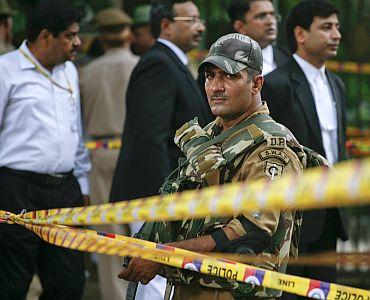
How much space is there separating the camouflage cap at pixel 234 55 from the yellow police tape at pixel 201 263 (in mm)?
775

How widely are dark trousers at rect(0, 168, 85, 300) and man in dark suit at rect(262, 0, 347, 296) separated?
1.31m

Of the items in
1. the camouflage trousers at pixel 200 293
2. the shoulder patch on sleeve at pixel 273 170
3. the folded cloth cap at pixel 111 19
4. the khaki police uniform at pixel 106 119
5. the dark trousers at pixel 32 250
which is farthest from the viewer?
the folded cloth cap at pixel 111 19

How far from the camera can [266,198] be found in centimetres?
→ 344

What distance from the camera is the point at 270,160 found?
4.79 meters

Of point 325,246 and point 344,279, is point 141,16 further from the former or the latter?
point 325,246

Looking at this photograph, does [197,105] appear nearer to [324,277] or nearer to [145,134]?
[145,134]

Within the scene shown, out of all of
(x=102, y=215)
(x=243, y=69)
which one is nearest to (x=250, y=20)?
(x=243, y=69)

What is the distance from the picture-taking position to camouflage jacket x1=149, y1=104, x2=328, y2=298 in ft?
15.8

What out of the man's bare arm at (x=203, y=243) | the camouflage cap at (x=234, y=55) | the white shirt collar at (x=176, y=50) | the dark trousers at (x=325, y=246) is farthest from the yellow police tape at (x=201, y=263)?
the white shirt collar at (x=176, y=50)

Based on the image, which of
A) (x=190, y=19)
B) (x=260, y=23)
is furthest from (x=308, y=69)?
(x=260, y=23)

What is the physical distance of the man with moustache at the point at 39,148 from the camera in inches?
274

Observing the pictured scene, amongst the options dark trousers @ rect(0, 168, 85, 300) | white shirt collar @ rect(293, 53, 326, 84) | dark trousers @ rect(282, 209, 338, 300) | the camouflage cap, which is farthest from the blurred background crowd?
the camouflage cap

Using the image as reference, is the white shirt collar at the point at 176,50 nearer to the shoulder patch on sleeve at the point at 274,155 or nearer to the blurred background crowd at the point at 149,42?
the blurred background crowd at the point at 149,42

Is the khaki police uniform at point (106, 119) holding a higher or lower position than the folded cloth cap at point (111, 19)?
lower
